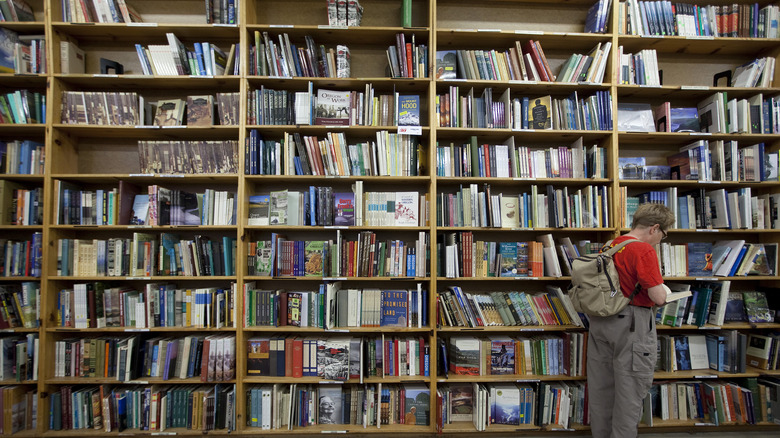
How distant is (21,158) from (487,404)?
4.09 metres

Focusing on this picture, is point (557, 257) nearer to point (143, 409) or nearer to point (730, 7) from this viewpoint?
point (730, 7)

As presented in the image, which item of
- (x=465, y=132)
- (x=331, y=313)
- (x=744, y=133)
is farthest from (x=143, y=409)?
(x=744, y=133)

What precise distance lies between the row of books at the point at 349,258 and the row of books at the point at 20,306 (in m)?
1.71

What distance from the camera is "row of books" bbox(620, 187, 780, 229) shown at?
281 cm

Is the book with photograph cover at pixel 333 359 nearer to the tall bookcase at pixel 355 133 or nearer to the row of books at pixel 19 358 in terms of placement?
the tall bookcase at pixel 355 133

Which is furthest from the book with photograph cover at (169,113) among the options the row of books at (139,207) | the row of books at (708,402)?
the row of books at (708,402)

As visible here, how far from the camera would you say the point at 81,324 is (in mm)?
2670

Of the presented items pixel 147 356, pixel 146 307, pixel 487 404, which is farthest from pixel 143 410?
pixel 487 404

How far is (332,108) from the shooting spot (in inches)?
111

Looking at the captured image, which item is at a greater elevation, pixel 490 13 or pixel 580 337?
pixel 490 13

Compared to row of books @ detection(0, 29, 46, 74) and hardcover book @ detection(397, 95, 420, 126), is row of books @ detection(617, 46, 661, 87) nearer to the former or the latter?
hardcover book @ detection(397, 95, 420, 126)

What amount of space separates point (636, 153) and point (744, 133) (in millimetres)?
738

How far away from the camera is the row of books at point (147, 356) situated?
265cm

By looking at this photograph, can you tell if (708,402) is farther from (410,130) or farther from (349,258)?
(410,130)
